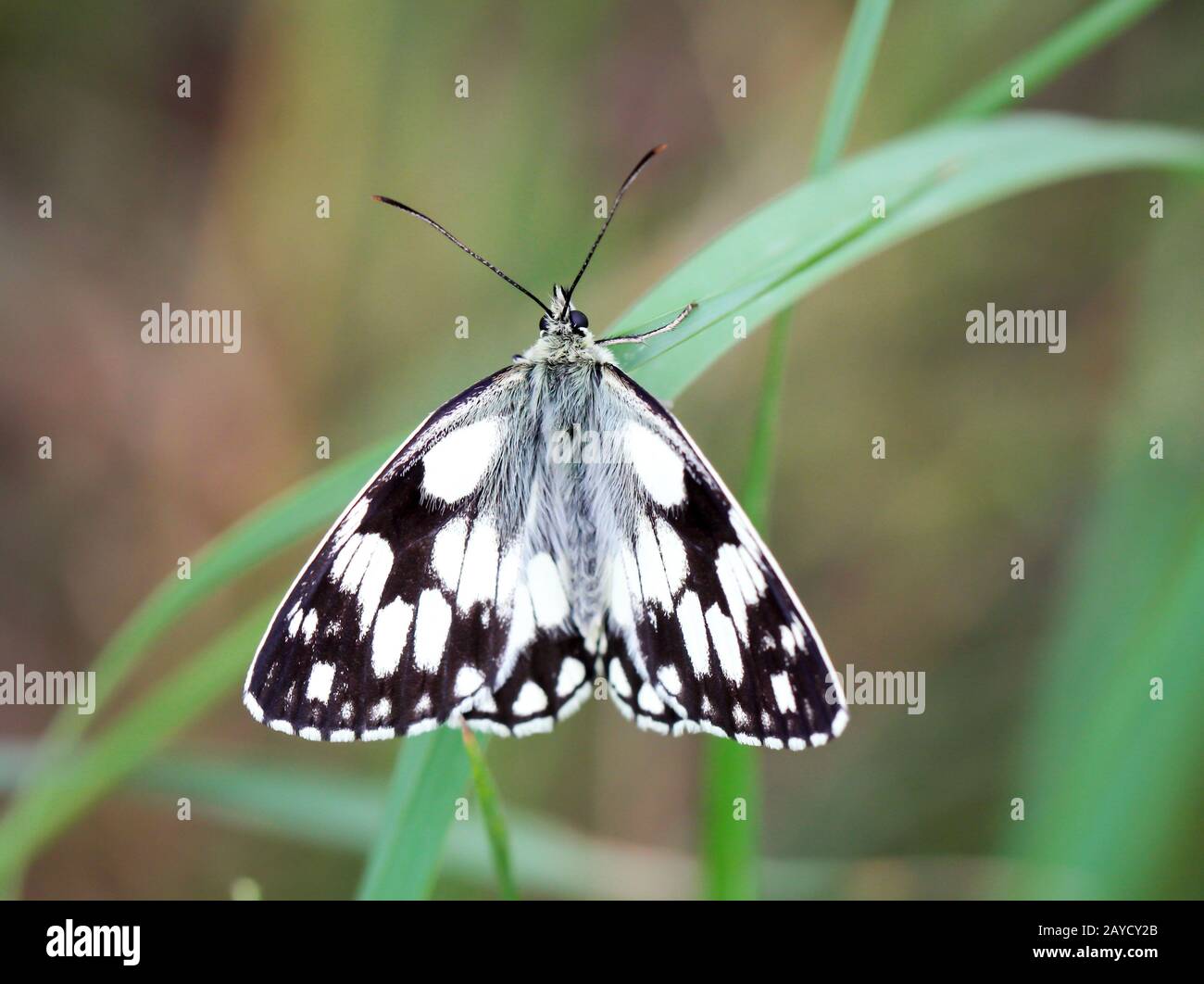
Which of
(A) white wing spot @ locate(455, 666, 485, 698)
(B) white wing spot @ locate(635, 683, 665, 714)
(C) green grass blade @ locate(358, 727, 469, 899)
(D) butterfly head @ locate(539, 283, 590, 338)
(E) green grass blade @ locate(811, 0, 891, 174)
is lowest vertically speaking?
(C) green grass blade @ locate(358, 727, 469, 899)

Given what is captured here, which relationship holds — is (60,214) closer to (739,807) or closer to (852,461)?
(852,461)

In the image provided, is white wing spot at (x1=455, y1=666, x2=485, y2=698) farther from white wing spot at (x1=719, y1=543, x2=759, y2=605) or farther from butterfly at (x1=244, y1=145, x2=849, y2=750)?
white wing spot at (x1=719, y1=543, x2=759, y2=605)

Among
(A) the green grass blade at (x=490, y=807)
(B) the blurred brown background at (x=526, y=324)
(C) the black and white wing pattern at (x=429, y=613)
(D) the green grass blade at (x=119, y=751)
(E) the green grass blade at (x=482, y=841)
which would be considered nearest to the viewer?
(A) the green grass blade at (x=490, y=807)

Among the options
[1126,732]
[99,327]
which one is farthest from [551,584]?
[99,327]

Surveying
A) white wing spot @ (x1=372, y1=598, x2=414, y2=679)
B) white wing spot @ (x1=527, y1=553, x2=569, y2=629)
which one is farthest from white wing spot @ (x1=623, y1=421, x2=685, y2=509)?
white wing spot @ (x1=372, y1=598, x2=414, y2=679)

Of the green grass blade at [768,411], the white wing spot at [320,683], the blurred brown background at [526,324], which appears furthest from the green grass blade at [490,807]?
the blurred brown background at [526,324]

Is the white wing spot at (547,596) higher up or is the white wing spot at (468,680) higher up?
the white wing spot at (547,596)

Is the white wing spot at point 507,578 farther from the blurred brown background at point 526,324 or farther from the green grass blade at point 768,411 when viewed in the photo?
the blurred brown background at point 526,324
